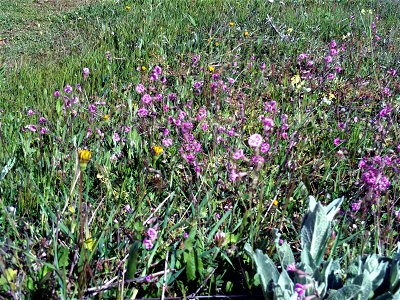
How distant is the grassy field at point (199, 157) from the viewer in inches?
65.0

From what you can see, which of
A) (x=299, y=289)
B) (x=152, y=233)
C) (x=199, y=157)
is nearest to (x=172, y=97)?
(x=199, y=157)

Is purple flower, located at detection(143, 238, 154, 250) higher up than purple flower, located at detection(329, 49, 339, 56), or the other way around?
purple flower, located at detection(329, 49, 339, 56)

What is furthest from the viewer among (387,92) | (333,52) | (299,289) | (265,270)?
(333,52)

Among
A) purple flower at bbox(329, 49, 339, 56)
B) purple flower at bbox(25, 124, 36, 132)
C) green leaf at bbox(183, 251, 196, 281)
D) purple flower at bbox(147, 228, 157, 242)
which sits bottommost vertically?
green leaf at bbox(183, 251, 196, 281)

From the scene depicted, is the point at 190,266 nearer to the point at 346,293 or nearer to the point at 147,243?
the point at 147,243

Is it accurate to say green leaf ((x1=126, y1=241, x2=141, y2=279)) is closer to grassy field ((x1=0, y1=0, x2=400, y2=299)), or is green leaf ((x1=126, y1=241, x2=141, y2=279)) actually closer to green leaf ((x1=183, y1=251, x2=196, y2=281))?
grassy field ((x1=0, y1=0, x2=400, y2=299))

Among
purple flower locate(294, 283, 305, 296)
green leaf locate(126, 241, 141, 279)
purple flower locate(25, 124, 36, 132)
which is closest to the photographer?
purple flower locate(294, 283, 305, 296)

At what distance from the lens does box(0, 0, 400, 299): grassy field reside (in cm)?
165

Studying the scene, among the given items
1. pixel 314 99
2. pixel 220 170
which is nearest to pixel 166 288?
pixel 220 170

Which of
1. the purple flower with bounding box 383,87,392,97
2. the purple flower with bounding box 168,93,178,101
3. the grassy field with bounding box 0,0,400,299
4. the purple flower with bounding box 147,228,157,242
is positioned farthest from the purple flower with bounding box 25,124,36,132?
the purple flower with bounding box 383,87,392,97

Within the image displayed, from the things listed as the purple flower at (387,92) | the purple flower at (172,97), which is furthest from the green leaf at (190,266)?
the purple flower at (387,92)

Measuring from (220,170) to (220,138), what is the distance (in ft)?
0.63

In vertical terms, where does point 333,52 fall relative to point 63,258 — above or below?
above

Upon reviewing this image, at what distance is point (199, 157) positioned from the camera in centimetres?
243
